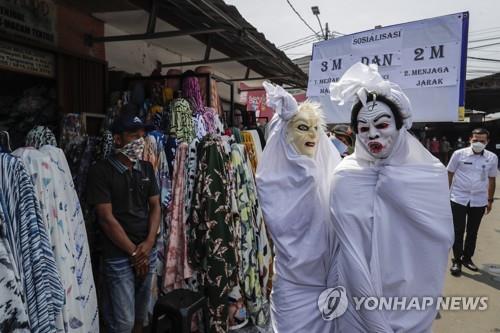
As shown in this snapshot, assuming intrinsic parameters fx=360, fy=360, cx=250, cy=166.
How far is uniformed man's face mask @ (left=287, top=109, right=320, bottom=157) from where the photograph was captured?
2328mm

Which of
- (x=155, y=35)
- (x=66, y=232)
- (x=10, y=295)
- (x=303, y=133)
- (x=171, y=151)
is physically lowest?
(x=10, y=295)

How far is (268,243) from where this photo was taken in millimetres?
3418

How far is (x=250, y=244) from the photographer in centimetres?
315

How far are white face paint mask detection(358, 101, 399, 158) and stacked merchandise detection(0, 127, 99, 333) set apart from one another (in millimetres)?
1626

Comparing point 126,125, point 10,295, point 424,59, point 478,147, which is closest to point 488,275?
point 478,147

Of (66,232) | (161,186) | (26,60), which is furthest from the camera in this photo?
(26,60)

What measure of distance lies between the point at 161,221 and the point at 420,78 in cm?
243

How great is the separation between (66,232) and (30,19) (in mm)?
2078

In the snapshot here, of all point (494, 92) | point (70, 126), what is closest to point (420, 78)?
point (70, 126)

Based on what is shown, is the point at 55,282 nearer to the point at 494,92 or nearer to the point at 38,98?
the point at 38,98

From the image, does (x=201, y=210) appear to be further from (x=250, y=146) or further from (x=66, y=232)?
(x=250, y=146)

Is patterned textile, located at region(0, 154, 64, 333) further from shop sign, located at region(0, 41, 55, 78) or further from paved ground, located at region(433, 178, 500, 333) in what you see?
paved ground, located at region(433, 178, 500, 333)

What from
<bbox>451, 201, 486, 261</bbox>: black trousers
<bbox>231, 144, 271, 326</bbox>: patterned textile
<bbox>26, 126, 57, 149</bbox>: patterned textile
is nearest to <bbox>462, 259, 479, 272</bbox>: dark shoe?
<bbox>451, 201, 486, 261</bbox>: black trousers

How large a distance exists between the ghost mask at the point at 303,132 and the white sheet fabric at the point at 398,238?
24.5 inches
